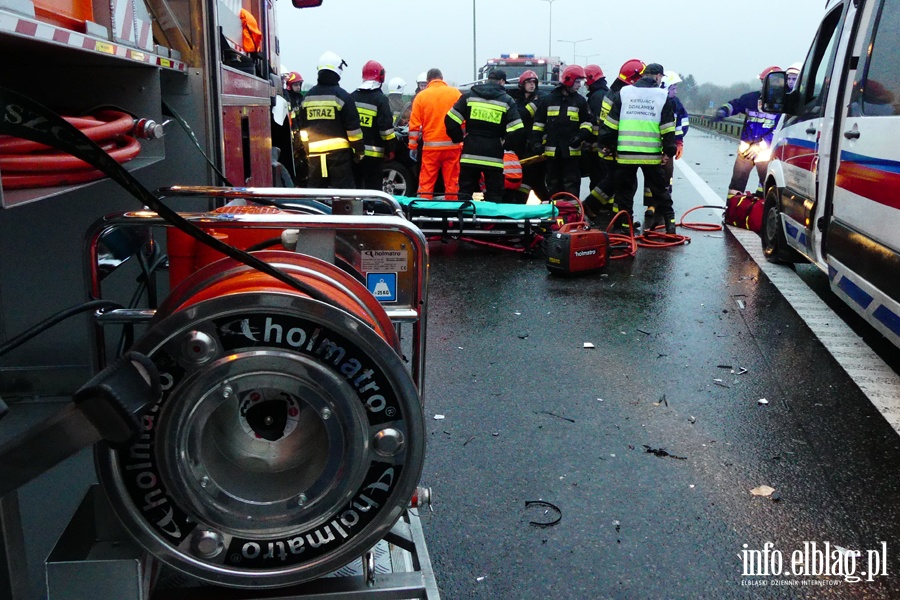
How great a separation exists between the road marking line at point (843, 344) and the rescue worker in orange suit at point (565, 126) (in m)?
3.60

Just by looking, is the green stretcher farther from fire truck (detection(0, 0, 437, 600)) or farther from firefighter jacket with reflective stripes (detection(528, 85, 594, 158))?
fire truck (detection(0, 0, 437, 600))

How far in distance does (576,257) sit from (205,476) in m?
6.01

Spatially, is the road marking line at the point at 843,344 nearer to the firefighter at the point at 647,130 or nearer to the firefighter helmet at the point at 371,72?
the firefighter at the point at 647,130

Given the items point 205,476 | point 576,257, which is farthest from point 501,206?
point 205,476

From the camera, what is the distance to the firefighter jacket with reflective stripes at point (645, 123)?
956 cm

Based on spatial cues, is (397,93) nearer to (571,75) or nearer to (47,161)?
(571,75)

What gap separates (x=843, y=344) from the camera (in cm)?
558

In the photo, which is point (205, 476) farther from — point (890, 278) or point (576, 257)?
point (576, 257)

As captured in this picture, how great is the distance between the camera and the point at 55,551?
207 cm

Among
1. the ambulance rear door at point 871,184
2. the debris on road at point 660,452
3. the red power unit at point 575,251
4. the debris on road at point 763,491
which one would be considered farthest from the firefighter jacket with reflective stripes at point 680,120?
the debris on road at point 763,491

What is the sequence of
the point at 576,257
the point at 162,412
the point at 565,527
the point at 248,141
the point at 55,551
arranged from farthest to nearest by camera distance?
the point at 576,257 < the point at 248,141 < the point at 565,527 < the point at 55,551 < the point at 162,412

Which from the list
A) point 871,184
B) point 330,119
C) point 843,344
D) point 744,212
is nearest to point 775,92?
point 843,344

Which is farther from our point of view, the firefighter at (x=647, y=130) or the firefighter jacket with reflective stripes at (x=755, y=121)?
the firefighter jacket with reflective stripes at (x=755, y=121)

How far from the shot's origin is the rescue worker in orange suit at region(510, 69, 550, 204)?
38.6 ft
